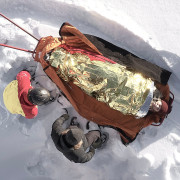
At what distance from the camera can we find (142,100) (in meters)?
1.69

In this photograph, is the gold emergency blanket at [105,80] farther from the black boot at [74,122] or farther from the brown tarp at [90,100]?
the black boot at [74,122]

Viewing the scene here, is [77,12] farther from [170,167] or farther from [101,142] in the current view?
[170,167]

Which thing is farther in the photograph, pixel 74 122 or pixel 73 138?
pixel 74 122

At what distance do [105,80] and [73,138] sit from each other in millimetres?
516

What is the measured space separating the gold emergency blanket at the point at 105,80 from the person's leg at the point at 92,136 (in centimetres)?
32

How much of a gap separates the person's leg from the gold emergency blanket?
0.32 meters

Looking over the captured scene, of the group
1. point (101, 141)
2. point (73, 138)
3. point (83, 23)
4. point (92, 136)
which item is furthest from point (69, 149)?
point (83, 23)

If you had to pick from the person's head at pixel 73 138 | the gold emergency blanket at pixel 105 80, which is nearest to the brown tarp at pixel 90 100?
the gold emergency blanket at pixel 105 80

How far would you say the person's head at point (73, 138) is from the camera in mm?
1479

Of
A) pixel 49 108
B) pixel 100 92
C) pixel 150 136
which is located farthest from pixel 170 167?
pixel 49 108

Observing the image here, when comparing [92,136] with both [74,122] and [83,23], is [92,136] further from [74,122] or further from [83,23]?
[83,23]

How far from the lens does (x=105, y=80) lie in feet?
5.45

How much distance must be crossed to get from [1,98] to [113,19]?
4.30 ft

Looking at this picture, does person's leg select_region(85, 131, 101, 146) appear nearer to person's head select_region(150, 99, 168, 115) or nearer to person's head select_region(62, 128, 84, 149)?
person's head select_region(62, 128, 84, 149)
